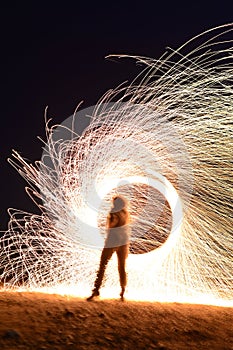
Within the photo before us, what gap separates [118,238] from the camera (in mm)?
8289

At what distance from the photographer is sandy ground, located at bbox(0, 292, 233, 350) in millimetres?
6145

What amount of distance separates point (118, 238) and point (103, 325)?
179cm

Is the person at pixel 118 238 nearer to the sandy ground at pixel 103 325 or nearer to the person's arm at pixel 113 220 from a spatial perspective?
the person's arm at pixel 113 220

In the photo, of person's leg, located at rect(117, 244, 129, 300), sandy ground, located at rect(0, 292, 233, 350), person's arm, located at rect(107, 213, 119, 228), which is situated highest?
person's arm, located at rect(107, 213, 119, 228)

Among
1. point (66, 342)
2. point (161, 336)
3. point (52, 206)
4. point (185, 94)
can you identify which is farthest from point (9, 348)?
point (185, 94)

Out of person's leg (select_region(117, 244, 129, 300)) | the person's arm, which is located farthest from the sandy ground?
the person's arm

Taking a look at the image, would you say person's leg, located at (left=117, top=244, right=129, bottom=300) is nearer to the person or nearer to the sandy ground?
the person

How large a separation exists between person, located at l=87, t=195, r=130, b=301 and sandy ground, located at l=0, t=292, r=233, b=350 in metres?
0.52

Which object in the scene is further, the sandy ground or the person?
the person

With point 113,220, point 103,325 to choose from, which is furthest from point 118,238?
point 103,325

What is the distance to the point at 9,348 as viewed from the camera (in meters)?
5.71

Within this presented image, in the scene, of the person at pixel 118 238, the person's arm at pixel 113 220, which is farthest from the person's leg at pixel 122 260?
the person's arm at pixel 113 220

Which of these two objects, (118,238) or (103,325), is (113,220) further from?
(103,325)

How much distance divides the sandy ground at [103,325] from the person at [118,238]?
52 centimetres
